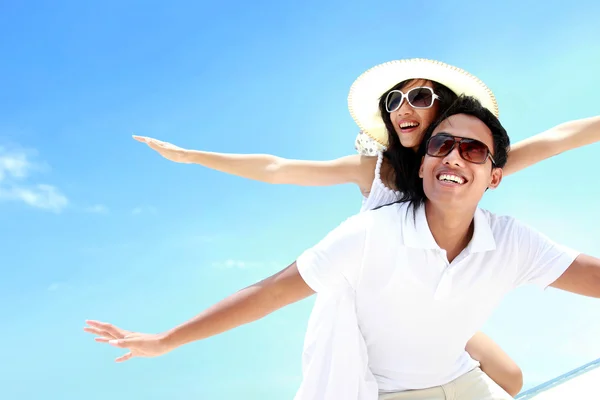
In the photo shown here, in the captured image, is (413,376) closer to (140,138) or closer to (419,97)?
(419,97)

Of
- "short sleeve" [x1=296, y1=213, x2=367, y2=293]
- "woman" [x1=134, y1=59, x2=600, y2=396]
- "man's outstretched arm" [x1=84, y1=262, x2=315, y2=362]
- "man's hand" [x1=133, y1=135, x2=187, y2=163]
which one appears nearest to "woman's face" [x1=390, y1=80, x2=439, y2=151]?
"woman" [x1=134, y1=59, x2=600, y2=396]

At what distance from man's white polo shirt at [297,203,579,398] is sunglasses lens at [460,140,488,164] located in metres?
0.29

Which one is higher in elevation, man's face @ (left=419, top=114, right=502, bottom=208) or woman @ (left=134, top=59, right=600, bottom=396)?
woman @ (left=134, top=59, right=600, bottom=396)

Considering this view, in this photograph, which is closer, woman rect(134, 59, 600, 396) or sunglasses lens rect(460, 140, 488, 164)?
sunglasses lens rect(460, 140, 488, 164)

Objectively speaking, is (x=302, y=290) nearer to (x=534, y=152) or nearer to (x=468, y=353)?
(x=468, y=353)

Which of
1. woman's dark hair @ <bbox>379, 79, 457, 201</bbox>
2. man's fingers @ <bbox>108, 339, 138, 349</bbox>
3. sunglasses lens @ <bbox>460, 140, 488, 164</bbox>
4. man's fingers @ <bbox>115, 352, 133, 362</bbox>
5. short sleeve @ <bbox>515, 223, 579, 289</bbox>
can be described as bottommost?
man's fingers @ <bbox>115, 352, 133, 362</bbox>

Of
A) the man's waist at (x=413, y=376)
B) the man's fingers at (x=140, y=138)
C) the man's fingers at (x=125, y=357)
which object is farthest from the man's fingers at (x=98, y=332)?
the man's fingers at (x=140, y=138)

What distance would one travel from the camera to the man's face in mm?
3178

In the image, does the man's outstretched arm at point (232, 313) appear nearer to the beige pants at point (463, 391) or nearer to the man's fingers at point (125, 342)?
the man's fingers at point (125, 342)

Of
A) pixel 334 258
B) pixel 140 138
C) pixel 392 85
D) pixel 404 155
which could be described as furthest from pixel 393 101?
pixel 140 138

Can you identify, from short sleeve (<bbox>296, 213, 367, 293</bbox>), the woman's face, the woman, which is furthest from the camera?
the woman's face

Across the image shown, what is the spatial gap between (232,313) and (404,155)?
65.3 inches

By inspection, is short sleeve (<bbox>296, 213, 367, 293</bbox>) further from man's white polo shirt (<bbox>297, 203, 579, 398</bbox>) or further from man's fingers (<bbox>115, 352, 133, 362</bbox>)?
man's fingers (<bbox>115, 352, 133, 362</bbox>)

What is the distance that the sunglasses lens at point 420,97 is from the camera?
13.6ft
